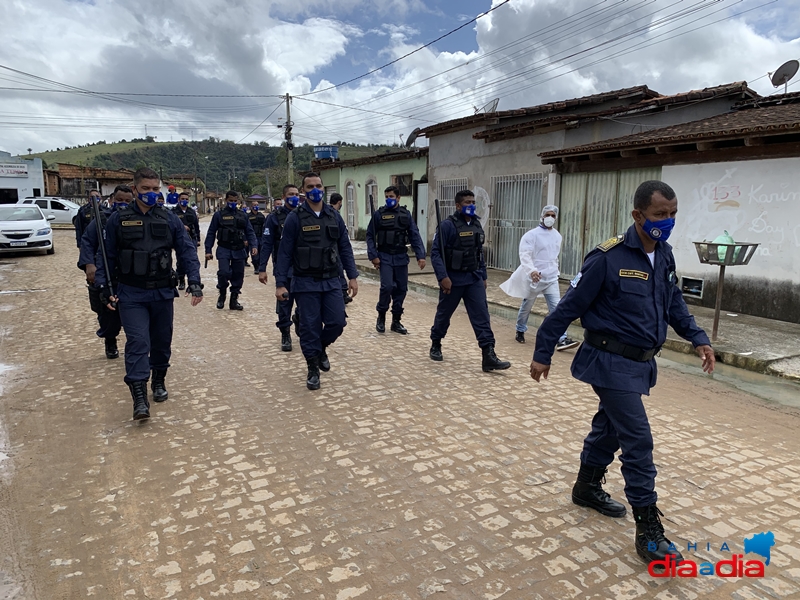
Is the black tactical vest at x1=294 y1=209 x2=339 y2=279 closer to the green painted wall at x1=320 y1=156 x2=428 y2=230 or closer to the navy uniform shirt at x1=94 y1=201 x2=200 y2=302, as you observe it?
the navy uniform shirt at x1=94 y1=201 x2=200 y2=302

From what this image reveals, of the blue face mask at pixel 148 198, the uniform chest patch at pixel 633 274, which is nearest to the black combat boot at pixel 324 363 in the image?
the blue face mask at pixel 148 198

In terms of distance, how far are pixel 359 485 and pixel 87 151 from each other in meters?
129

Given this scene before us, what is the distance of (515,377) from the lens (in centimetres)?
572

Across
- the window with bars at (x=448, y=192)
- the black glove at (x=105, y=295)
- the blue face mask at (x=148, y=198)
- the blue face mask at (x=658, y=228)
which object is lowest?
the black glove at (x=105, y=295)

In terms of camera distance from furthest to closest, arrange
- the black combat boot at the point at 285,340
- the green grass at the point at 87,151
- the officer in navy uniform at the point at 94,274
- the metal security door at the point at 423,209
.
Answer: the green grass at the point at 87,151, the metal security door at the point at 423,209, the black combat boot at the point at 285,340, the officer in navy uniform at the point at 94,274

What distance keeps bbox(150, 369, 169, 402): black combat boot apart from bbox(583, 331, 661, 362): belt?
3.79 metres

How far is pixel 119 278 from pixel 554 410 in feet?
12.5

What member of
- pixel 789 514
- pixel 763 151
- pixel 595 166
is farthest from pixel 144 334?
pixel 595 166

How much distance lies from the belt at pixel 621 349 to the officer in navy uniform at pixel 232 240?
688 centimetres

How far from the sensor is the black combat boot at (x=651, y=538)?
2.64m

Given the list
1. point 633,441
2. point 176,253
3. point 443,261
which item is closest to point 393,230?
point 443,261

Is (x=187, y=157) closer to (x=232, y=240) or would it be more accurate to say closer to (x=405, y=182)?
(x=405, y=182)

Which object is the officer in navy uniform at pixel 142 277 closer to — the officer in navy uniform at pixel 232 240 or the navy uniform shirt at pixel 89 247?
the navy uniform shirt at pixel 89 247

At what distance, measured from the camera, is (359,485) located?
3.45 metres
